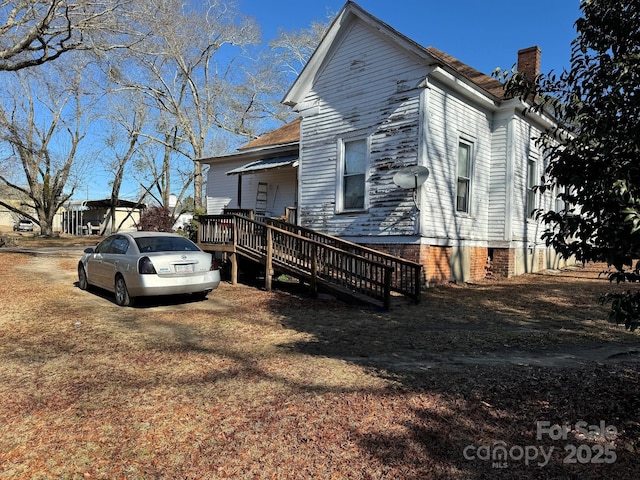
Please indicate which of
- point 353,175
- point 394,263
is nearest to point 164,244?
point 394,263

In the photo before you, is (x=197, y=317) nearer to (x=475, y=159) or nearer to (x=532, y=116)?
(x=475, y=159)

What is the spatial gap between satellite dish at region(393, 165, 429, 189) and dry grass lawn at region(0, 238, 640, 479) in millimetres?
3782

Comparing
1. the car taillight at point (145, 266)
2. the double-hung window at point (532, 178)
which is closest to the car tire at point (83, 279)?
the car taillight at point (145, 266)

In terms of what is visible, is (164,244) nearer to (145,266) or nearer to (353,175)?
(145,266)

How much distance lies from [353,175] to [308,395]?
886 cm

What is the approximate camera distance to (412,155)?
10.7 meters

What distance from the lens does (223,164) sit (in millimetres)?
19062

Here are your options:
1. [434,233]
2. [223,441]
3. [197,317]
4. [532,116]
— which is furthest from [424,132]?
[223,441]

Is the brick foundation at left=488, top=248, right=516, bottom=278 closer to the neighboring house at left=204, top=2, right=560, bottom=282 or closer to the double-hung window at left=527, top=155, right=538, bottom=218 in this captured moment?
the neighboring house at left=204, top=2, right=560, bottom=282

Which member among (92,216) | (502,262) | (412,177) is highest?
(412,177)

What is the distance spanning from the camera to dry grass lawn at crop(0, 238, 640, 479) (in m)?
2.80

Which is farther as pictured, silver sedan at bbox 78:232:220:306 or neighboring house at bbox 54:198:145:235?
neighboring house at bbox 54:198:145:235

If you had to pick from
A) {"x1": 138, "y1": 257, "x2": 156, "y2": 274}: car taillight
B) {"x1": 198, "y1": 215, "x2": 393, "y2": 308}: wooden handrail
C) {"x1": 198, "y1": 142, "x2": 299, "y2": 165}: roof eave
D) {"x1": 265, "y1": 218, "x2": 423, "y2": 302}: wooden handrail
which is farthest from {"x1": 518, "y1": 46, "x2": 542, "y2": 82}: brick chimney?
{"x1": 138, "y1": 257, "x2": 156, "y2": 274}: car taillight

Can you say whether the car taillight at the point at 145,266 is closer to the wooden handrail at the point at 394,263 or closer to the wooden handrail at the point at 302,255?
the wooden handrail at the point at 302,255
